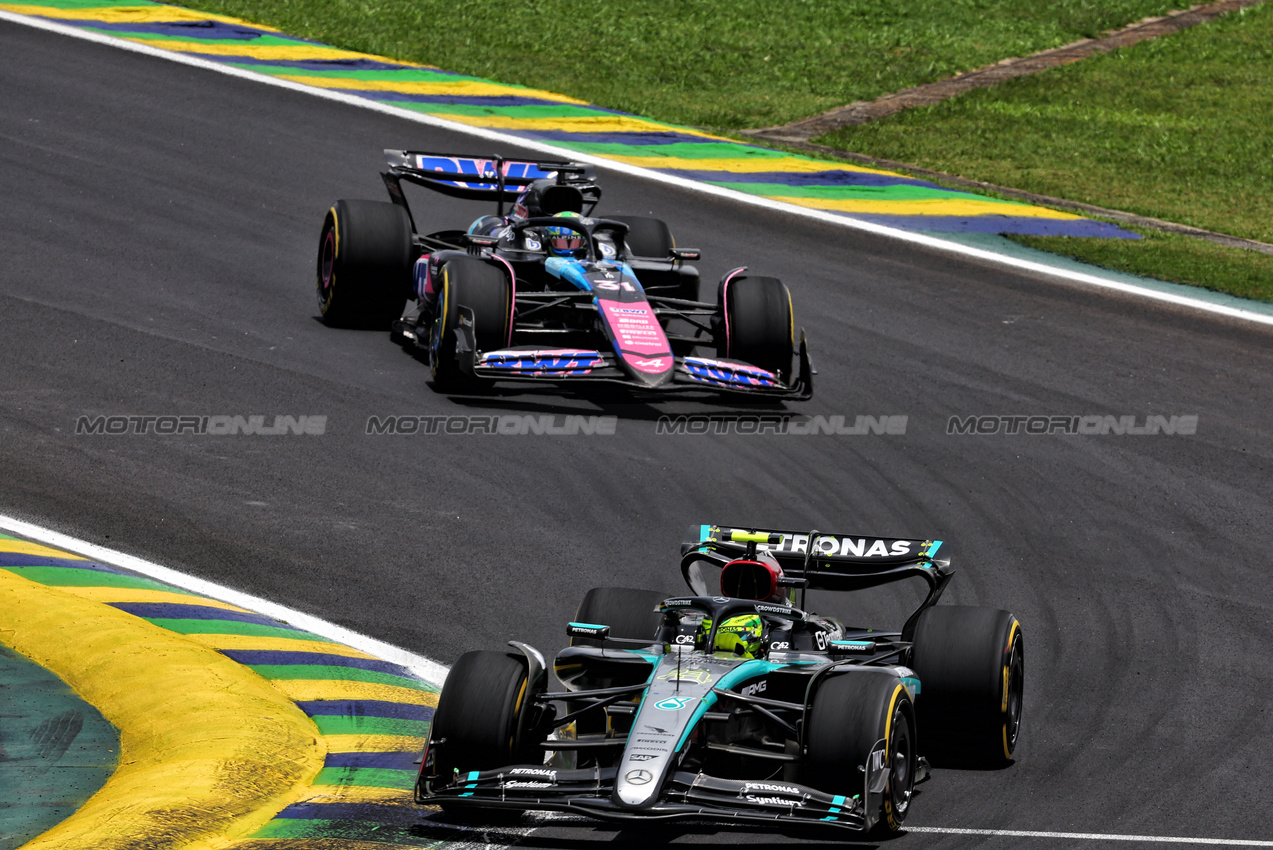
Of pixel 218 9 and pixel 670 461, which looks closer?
pixel 670 461

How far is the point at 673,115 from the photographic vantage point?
25.1 metres

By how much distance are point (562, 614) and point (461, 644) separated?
784 millimetres

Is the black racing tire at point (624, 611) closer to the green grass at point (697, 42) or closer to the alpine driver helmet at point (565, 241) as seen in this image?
the alpine driver helmet at point (565, 241)

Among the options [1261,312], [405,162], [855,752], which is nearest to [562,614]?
[855,752]

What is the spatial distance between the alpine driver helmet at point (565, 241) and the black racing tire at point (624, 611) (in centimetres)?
657

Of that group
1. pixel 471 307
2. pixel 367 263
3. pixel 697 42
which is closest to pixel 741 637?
pixel 471 307

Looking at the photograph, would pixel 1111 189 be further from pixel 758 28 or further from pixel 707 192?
pixel 758 28

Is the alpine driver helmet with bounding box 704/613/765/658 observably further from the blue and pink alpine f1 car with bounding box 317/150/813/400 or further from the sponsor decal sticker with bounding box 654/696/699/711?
the blue and pink alpine f1 car with bounding box 317/150/813/400

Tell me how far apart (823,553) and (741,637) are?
1502 millimetres

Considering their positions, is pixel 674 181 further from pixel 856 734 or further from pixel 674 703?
pixel 856 734

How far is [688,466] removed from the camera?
13.7m

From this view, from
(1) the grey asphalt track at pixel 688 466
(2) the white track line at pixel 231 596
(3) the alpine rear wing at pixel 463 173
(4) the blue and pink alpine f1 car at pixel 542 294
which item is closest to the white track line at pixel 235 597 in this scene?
(2) the white track line at pixel 231 596

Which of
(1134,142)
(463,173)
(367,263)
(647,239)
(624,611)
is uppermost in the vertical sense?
(1134,142)

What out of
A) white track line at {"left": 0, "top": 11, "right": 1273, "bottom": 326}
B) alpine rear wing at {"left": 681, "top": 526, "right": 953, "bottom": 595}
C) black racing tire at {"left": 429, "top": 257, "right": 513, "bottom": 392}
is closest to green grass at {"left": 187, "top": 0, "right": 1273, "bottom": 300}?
white track line at {"left": 0, "top": 11, "right": 1273, "bottom": 326}
